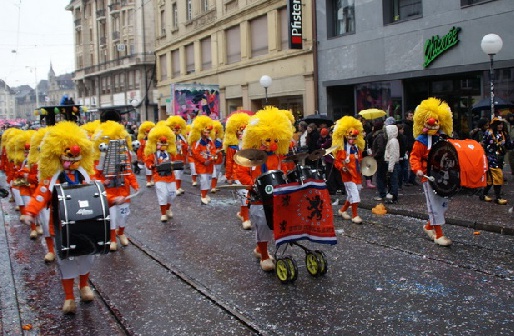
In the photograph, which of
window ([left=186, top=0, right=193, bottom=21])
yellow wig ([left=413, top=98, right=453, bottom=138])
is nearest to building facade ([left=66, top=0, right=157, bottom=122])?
window ([left=186, top=0, right=193, bottom=21])

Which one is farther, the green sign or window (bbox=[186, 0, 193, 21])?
window (bbox=[186, 0, 193, 21])

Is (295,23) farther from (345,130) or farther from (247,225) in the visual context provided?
(247,225)

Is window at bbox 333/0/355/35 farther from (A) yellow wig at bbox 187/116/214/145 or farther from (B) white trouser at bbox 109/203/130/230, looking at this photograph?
(B) white trouser at bbox 109/203/130/230

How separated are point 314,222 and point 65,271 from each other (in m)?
2.60

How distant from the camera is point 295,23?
70.8 feet

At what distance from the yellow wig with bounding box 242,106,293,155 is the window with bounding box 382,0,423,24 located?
11.7 m

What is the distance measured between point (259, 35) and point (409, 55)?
9823 millimetres

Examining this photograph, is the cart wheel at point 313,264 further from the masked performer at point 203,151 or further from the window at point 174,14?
the window at point 174,14

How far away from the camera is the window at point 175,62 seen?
119 ft

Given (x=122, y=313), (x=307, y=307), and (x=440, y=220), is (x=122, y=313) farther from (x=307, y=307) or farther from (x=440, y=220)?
(x=440, y=220)

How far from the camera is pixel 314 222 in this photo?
607cm

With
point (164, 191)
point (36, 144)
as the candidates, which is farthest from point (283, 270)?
point (164, 191)

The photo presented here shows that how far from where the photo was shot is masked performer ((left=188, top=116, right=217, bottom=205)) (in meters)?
12.9

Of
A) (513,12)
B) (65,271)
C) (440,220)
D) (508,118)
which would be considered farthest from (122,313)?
(513,12)
